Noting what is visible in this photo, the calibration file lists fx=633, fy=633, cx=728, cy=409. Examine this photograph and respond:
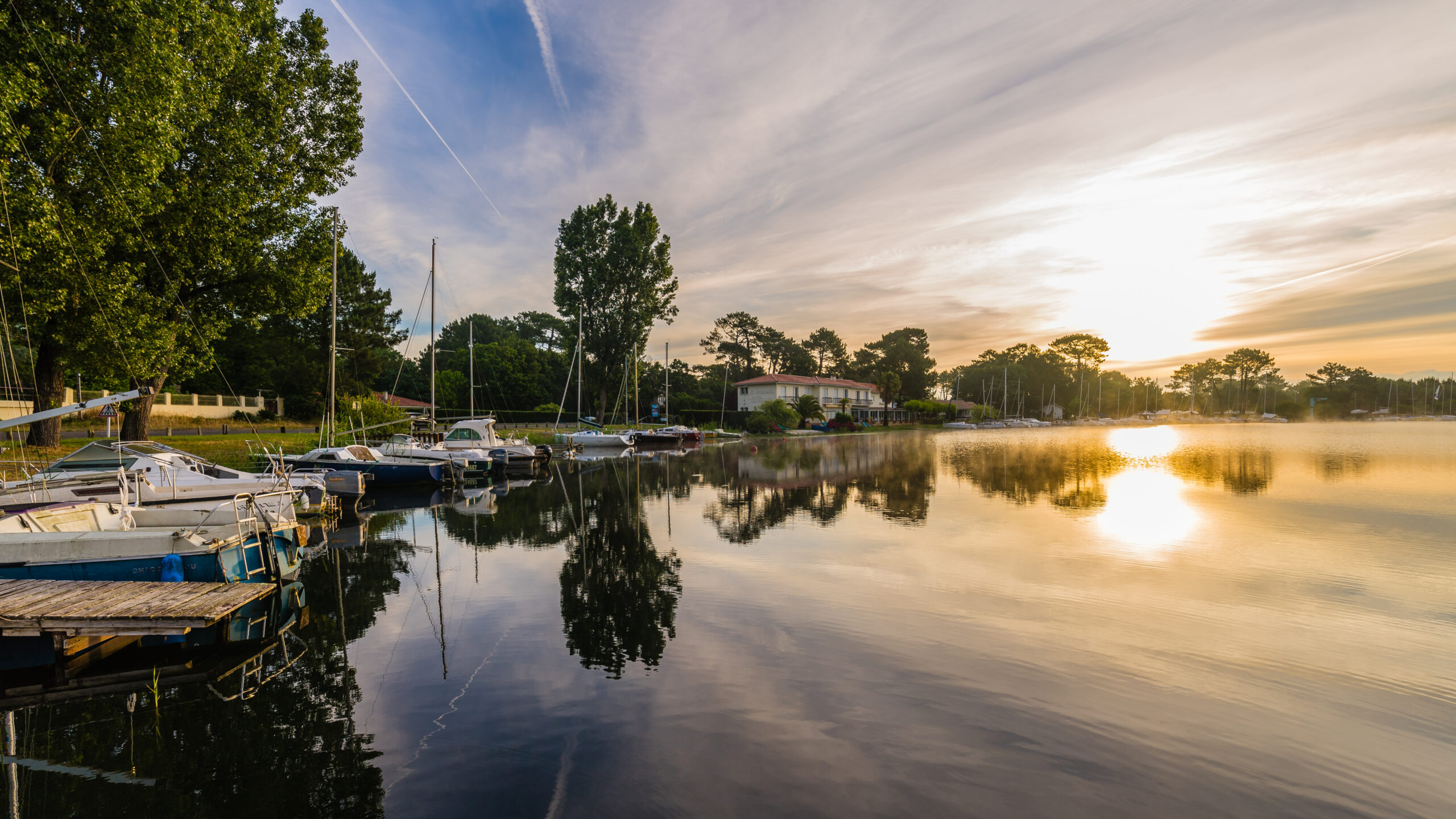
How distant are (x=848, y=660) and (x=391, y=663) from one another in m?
5.45

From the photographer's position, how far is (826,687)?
21.9ft

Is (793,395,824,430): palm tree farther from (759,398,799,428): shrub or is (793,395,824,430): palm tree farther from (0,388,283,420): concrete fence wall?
(0,388,283,420): concrete fence wall

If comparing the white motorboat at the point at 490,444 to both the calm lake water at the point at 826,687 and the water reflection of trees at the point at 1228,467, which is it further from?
the water reflection of trees at the point at 1228,467

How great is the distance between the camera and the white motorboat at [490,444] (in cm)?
3086

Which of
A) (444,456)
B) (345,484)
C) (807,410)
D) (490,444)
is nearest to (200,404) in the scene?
(490,444)

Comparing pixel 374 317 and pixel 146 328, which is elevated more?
pixel 374 317

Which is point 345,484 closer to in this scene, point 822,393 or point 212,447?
point 212,447

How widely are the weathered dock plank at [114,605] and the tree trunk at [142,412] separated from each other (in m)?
17.2

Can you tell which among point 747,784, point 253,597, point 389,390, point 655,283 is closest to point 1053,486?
point 747,784

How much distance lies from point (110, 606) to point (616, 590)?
246 inches

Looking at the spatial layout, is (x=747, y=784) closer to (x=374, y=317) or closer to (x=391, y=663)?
(x=391, y=663)

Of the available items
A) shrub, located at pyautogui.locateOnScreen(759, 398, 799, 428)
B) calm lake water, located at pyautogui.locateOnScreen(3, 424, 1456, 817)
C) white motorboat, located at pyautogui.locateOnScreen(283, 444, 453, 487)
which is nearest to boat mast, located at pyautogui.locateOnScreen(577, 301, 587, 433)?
white motorboat, located at pyautogui.locateOnScreen(283, 444, 453, 487)

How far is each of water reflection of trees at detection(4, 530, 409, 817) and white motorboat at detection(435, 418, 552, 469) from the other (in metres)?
23.9

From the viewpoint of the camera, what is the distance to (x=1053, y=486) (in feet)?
79.0
